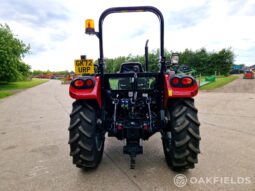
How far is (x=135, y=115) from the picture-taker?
3.08 metres

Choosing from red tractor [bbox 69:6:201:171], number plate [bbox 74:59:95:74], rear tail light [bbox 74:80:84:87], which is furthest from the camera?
number plate [bbox 74:59:95:74]

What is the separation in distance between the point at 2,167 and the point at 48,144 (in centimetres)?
107

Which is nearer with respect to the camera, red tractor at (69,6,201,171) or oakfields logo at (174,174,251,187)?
oakfields logo at (174,174,251,187)

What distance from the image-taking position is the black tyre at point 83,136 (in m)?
2.75

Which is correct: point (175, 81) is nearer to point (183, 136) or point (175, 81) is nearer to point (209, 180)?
point (183, 136)

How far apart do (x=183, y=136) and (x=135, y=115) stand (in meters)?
0.75

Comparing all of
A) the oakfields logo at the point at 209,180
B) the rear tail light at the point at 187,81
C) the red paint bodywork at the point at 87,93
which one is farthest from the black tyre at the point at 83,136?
the rear tail light at the point at 187,81

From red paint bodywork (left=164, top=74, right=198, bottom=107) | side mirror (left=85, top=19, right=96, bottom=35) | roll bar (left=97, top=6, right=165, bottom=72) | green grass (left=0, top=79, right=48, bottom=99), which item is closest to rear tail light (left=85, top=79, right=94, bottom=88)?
roll bar (left=97, top=6, right=165, bottom=72)

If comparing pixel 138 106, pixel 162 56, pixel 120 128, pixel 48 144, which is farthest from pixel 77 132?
pixel 48 144

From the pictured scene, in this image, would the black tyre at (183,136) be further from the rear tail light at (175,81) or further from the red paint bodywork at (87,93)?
the red paint bodywork at (87,93)

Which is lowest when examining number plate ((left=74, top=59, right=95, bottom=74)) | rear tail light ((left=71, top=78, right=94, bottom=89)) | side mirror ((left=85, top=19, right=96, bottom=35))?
rear tail light ((left=71, top=78, right=94, bottom=89))

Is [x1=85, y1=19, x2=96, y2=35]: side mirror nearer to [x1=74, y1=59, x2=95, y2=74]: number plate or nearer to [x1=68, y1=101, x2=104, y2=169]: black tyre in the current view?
[x1=68, y1=101, x2=104, y2=169]: black tyre

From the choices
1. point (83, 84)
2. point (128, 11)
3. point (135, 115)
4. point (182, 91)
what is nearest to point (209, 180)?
point (182, 91)

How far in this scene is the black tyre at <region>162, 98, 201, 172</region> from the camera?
2688 mm
